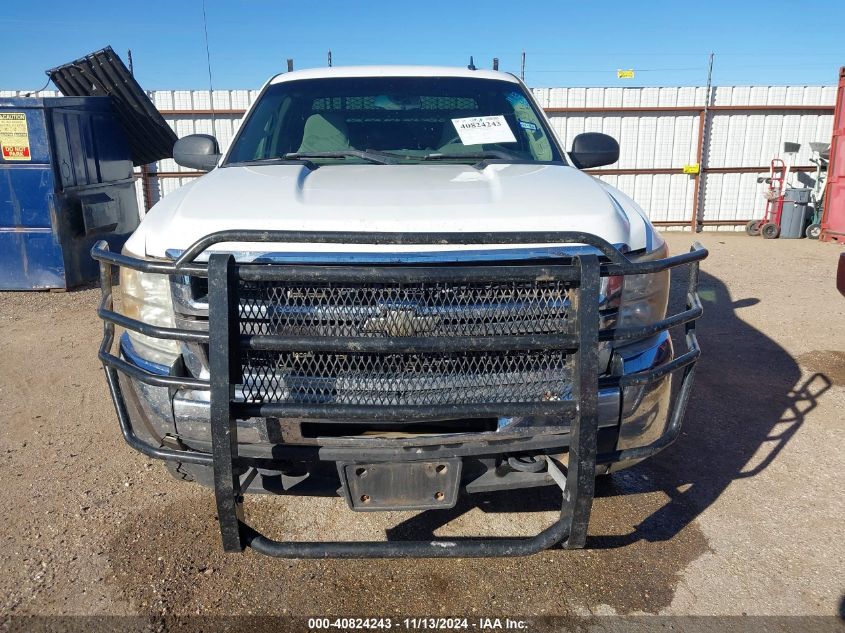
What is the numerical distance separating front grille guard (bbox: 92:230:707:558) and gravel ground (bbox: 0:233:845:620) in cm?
44

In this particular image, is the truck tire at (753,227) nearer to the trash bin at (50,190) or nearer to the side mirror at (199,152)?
the trash bin at (50,190)

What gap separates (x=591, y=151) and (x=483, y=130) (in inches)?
27.6

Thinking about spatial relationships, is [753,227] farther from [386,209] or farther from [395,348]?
[395,348]

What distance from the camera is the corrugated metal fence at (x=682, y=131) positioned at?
43.0 ft

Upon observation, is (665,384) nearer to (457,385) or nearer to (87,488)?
(457,385)

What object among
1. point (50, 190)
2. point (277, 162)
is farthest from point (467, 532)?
point (50, 190)

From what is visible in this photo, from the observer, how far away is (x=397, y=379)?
6.97ft

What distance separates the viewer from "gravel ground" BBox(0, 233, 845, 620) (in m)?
2.48

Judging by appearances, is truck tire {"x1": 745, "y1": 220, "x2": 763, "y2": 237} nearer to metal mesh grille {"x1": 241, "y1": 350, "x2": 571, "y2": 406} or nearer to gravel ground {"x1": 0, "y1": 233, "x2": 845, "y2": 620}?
gravel ground {"x1": 0, "y1": 233, "x2": 845, "y2": 620}

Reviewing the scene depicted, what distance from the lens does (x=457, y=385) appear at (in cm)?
214

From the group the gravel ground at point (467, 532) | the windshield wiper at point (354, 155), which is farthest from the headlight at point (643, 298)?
the windshield wiper at point (354, 155)

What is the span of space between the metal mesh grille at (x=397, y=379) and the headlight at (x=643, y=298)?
384mm

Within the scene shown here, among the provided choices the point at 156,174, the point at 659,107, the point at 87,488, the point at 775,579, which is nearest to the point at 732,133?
the point at 659,107

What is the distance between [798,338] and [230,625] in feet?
17.8
